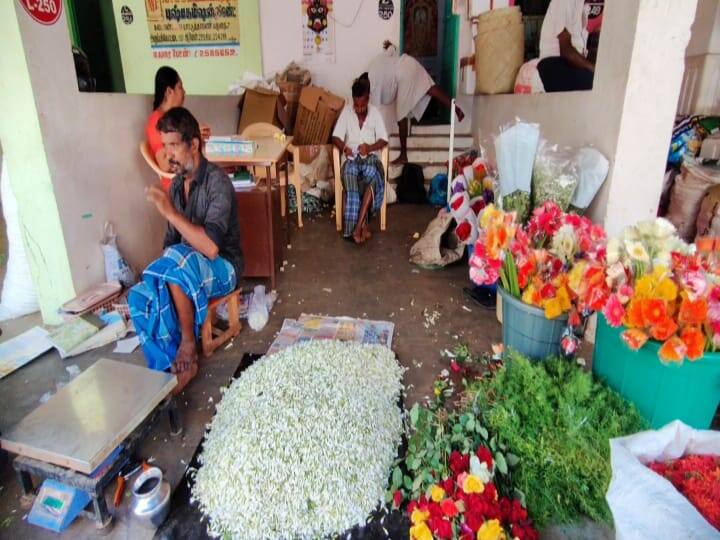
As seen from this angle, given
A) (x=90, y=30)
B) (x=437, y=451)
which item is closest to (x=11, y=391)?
(x=437, y=451)

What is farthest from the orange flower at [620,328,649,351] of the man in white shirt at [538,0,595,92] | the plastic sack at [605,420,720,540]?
the man in white shirt at [538,0,595,92]

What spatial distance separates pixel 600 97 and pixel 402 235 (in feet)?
6.78

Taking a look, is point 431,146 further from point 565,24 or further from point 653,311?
point 653,311

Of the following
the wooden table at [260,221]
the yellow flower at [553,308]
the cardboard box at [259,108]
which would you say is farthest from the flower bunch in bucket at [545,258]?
the cardboard box at [259,108]

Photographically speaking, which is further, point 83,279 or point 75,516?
point 83,279

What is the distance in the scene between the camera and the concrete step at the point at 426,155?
17.9ft

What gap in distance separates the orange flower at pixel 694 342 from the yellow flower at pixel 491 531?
69 centimetres

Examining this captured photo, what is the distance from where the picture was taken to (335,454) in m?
1.47

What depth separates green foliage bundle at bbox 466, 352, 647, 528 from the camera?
1.34 m

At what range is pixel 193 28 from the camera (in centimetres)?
566

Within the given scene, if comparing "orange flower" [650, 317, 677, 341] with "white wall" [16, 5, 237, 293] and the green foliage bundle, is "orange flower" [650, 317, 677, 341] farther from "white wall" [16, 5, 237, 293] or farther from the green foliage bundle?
"white wall" [16, 5, 237, 293]

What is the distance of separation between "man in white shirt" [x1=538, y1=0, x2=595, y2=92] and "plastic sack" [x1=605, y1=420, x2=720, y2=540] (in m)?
2.53

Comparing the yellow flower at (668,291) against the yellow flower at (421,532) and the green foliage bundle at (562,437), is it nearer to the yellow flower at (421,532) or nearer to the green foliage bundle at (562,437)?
the green foliage bundle at (562,437)

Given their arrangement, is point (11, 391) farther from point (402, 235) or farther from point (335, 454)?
point (402, 235)
